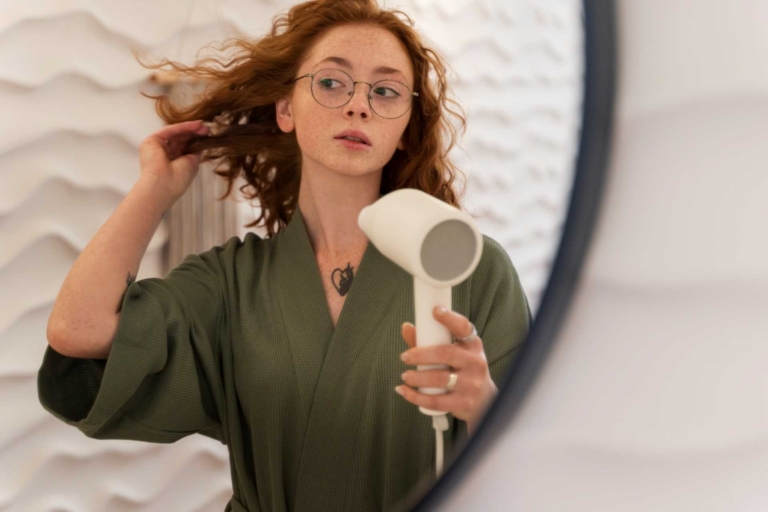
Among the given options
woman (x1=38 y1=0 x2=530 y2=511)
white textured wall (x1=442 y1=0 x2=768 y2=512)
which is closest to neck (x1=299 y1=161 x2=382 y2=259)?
woman (x1=38 y1=0 x2=530 y2=511)

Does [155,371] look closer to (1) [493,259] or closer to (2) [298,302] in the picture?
(2) [298,302]

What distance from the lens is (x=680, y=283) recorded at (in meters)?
0.33

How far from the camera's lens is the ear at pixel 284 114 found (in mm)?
324

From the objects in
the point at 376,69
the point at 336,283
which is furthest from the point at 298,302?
the point at 376,69

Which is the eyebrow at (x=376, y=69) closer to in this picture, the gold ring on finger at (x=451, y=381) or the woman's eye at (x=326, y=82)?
the woman's eye at (x=326, y=82)

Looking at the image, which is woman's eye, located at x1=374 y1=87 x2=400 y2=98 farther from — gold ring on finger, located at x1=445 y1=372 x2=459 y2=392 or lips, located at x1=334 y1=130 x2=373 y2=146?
gold ring on finger, located at x1=445 y1=372 x2=459 y2=392

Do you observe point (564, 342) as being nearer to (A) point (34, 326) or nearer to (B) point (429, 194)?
(B) point (429, 194)

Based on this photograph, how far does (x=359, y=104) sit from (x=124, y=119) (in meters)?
0.11

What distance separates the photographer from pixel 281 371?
1.13 ft

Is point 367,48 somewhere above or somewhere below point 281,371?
above

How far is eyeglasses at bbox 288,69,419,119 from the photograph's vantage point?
30 centimetres

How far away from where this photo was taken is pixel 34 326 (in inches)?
12.8

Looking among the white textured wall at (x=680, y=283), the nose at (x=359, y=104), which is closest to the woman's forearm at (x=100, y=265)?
the nose at (x=359, y=104)

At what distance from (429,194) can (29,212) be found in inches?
7.2
